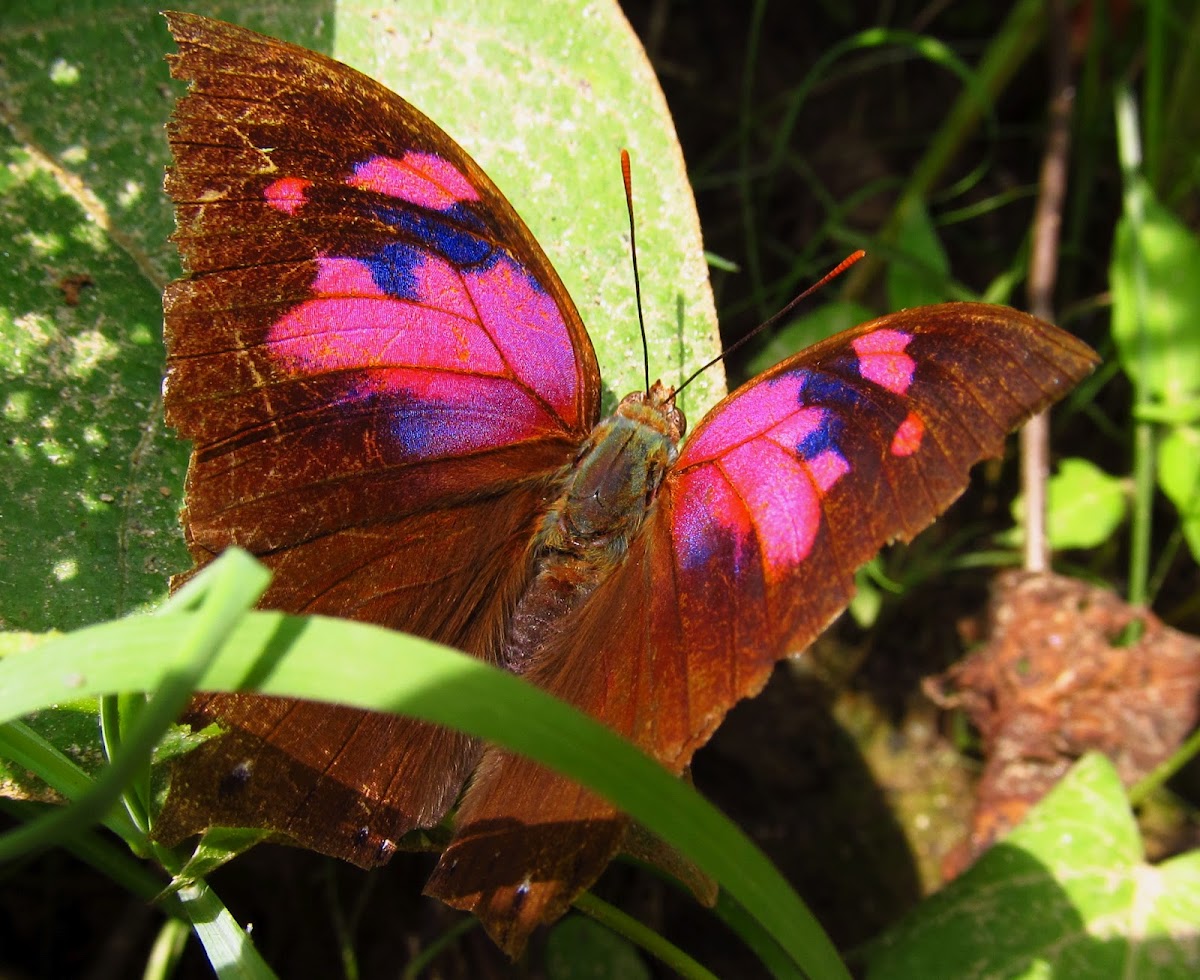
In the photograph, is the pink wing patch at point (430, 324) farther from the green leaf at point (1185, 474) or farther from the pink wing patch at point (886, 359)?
the green leaf at point (1185, 474)

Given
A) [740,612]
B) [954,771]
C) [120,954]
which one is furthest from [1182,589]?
[120,954]

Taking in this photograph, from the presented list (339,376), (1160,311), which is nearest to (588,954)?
(339,376)

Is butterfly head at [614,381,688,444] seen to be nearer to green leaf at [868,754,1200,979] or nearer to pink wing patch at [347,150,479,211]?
pink wing patch at [347,150,479,211]

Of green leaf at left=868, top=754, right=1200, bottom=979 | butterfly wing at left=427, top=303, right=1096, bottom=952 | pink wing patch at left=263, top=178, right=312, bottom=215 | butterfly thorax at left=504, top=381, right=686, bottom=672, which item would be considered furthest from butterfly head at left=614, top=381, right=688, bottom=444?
green leaf at left=868, top=754, right=1200, bottom=979

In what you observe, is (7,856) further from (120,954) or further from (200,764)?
(120,954)

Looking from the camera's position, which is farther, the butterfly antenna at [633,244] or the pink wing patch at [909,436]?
the butterfly antenna at [633,244]

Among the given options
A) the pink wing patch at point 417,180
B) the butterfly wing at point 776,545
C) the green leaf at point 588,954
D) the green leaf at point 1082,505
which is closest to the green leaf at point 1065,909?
the green leaf at point 588,954
